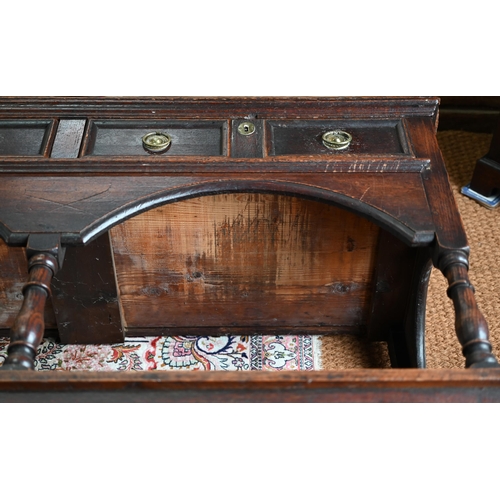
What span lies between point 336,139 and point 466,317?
59 centimetres

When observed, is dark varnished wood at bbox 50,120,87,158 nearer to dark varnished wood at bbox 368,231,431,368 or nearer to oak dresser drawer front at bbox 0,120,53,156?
oak dresser drawer front at bbox 0,120,53,156

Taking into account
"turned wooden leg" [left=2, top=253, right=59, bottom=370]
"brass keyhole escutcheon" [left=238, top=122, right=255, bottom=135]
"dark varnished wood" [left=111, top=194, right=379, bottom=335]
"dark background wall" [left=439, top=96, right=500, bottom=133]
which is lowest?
"turned wooden leg" [left=2, top=253, right=59, bottom=370]

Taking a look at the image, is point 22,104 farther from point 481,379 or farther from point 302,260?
point 481,379

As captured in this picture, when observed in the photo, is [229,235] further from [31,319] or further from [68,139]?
[31,319]

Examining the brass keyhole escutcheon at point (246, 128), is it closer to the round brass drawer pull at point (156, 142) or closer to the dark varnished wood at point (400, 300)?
the round brass drawer pull at point (156, 142)

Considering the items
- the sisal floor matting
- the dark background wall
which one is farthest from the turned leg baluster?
the dark background wall

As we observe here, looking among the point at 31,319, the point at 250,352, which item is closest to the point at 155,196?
the point at 31,319

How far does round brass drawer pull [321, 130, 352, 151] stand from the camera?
2.09 m

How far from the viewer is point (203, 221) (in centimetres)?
224

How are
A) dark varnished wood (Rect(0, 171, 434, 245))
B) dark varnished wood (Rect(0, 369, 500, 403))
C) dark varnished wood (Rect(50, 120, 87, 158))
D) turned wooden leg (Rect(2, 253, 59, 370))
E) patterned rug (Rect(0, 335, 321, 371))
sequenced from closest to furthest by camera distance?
dark varnished wood (Rect(0, 369, 500, 403)) < turned wooden leg (Rect(2, 253, 59, 370)) < dark varnished wood (Rect(0, 171, 434, 245)) < dark varnished wood (Rect(50, 120, 87, 158)) < patterned rug (Rect(0, 335, 321, 371))

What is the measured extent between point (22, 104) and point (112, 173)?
1.19ft

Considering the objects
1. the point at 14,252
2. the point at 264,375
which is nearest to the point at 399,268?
the point at 264,375

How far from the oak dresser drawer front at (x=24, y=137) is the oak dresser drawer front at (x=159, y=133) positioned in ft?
0.36

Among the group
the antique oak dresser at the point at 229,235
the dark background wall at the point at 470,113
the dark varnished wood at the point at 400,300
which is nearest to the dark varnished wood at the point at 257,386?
the antique oak dresser at the point at 229,235
